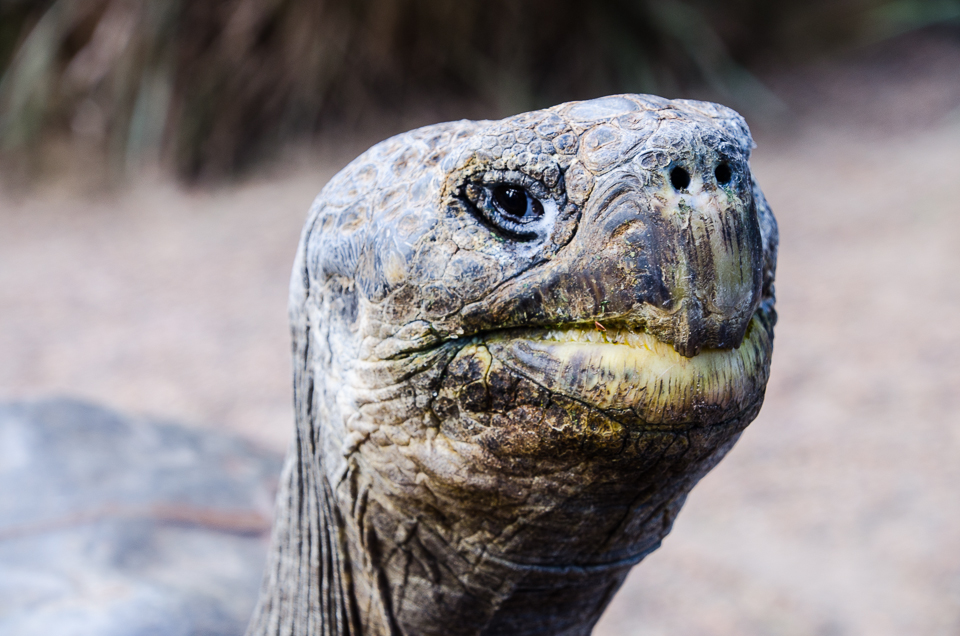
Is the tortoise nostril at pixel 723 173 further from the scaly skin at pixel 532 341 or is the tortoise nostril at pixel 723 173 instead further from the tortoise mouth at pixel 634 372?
the tortoise mouth at pixel 634 372

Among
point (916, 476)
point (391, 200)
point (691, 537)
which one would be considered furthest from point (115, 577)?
point (916, 476)

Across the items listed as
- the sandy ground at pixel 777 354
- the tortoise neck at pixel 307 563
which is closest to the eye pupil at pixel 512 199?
the tortoise neck at pixel 307 563

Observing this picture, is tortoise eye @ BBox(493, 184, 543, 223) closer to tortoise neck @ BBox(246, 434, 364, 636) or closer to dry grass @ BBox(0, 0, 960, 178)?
tortoise neck @ BBox(246, 434, 364, 636)

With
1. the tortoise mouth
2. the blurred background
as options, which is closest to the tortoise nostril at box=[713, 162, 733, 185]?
the tortoise mouth

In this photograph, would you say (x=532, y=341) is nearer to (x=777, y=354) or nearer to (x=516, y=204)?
(x=516, y=204)

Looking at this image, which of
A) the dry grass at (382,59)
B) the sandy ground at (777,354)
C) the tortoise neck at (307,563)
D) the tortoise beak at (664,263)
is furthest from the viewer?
the dry grass at (382,59)

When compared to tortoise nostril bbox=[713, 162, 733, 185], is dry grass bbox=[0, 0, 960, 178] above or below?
above

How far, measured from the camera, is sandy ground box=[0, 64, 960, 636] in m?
2.64

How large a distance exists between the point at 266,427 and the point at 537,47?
441cm

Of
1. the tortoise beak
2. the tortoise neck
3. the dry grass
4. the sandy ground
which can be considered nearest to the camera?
the tortoise beak

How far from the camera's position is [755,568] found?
107 inches

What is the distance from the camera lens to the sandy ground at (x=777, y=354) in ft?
8.67

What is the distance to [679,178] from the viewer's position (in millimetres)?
774

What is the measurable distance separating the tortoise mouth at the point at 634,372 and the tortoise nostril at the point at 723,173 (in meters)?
0.17
